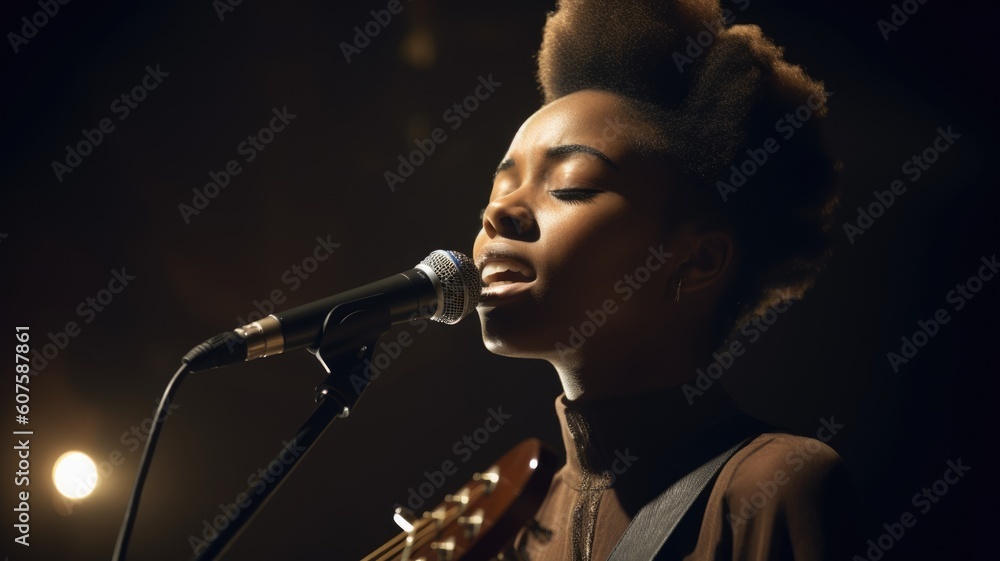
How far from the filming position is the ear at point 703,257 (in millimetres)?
1633

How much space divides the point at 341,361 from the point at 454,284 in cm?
26

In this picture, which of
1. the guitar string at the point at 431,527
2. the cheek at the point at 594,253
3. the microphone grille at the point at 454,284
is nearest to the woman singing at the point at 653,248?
the cheek at the point at 594,253

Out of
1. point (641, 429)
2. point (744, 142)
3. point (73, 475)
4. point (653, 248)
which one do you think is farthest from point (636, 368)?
point (73, 475)

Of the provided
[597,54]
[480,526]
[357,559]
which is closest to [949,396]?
[597,54]

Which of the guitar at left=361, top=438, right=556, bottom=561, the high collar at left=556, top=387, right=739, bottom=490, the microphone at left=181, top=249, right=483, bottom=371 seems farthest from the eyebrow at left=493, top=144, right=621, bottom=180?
the guitar at left=361, top=438, right=556, bottom=561

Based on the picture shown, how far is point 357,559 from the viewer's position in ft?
8.12

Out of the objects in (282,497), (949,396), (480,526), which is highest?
(949,396)

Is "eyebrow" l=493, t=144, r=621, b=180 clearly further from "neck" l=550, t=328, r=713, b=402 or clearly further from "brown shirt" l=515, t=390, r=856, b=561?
"brown shirt" l=515, t=390, r=856, b=561

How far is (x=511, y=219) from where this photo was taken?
1647mm

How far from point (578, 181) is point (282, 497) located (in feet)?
5.21

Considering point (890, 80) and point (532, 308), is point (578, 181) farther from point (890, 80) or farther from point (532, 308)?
point (890, 80)

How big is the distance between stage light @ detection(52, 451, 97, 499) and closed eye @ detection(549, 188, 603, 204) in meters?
1.92

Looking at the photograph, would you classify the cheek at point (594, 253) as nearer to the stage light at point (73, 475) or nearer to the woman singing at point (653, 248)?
the woman singing at point (653, 248)

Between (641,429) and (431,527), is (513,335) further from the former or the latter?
(431,527)
